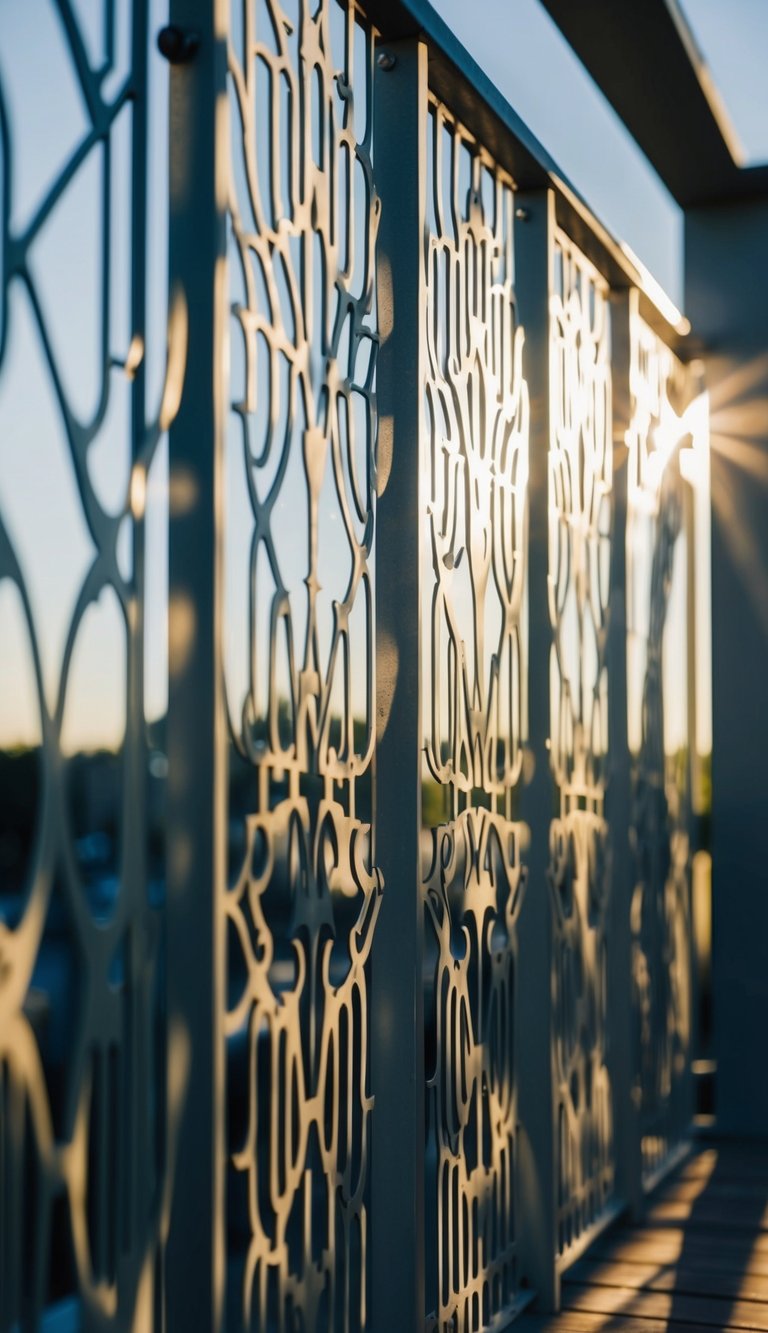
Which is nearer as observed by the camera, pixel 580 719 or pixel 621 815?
pixel 580 719

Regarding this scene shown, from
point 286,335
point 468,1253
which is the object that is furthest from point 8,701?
point 468,1253

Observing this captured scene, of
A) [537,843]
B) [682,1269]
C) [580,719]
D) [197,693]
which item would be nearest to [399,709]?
[197,693]

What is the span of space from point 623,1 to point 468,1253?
282 centimetres

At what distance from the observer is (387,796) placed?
2607 mm

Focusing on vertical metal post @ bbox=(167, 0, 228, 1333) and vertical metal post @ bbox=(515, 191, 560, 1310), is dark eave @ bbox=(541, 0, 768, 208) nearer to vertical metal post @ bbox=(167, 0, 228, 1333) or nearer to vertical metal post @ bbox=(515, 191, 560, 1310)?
vertical metal post @ bbox=(515, 191, 560, 1310)

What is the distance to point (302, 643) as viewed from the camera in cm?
222

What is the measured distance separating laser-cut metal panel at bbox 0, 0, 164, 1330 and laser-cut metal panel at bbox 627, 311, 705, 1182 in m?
2.66

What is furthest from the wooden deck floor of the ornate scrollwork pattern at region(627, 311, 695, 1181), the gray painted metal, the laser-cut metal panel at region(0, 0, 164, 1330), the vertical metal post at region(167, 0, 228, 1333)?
the laser-cut metal panel at region(0, 0, 164, 1330)

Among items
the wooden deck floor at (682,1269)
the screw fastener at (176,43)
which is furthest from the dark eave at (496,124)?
the wooden deck floor at (682,1269)

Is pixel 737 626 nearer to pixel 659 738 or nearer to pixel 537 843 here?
pixel 659 738

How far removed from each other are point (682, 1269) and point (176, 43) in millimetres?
3011

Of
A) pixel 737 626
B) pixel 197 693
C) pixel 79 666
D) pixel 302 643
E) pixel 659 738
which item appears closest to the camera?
pixel 79 666

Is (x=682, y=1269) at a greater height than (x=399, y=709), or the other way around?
(x=399, y=709)

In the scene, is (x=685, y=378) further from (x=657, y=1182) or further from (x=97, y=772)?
(x=97, y=772)
